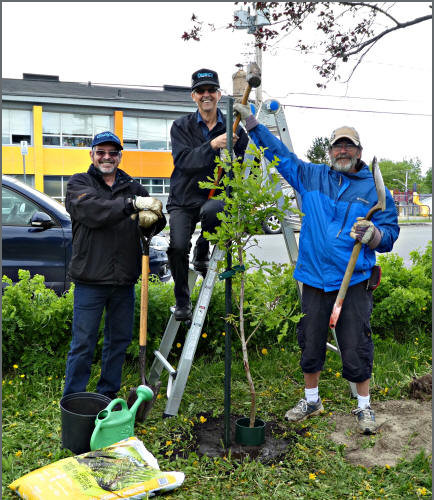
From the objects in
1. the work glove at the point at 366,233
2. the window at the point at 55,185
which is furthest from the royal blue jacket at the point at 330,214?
the window at the point at 55,185

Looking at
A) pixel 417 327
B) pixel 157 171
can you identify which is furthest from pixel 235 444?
pixel 157 171

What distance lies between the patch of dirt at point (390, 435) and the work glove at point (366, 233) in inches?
51.9

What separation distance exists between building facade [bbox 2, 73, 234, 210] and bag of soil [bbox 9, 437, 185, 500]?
26725mm

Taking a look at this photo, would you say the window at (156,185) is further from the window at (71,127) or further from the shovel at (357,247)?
the shovel at (357,247)

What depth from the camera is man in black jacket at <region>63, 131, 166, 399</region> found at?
11.2ft

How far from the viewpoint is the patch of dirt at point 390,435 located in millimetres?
3238

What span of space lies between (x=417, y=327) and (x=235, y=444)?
2874mm

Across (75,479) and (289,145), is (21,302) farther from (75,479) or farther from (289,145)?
(289,145)

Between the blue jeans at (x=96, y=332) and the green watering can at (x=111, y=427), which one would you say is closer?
the green watering can at (x=111, y=427)

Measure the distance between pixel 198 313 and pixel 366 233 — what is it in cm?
130

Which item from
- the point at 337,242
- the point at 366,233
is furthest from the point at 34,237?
the point at 366,233

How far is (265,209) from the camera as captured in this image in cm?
319

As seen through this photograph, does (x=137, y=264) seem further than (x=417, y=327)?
No

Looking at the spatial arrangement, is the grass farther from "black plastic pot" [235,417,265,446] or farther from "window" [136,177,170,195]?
"window" [136,177,170,195]
